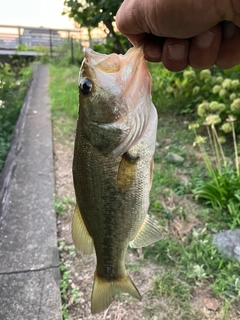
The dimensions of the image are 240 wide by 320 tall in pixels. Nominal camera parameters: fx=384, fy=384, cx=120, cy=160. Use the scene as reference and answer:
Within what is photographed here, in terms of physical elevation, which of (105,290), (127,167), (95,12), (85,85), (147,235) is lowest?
(105,290)

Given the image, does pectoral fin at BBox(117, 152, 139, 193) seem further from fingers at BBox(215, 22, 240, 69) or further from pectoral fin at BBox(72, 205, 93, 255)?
fingers at BBox(215, 22, 240, 69)

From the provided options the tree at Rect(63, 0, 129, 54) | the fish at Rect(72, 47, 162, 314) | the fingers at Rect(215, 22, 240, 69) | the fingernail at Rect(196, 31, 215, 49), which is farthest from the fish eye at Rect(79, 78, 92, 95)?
the tree at Rect(63, 0, 129, 54)

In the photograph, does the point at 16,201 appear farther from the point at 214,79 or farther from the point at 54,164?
the point at 214,79

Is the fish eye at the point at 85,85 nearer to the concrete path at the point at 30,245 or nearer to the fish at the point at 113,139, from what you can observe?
the fish at the point at 113,139

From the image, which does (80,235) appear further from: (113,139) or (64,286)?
(64,286)

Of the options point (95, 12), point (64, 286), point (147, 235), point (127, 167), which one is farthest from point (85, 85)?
point (95, 12)

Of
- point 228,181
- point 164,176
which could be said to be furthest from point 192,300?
point 164,176

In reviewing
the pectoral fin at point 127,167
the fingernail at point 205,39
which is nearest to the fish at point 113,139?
the pectoral fin at point 127,167

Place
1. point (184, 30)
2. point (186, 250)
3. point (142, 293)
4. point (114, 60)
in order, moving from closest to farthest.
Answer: point (184, 30)
point (114, 60)
point (142, 293)
point (186, 250)
